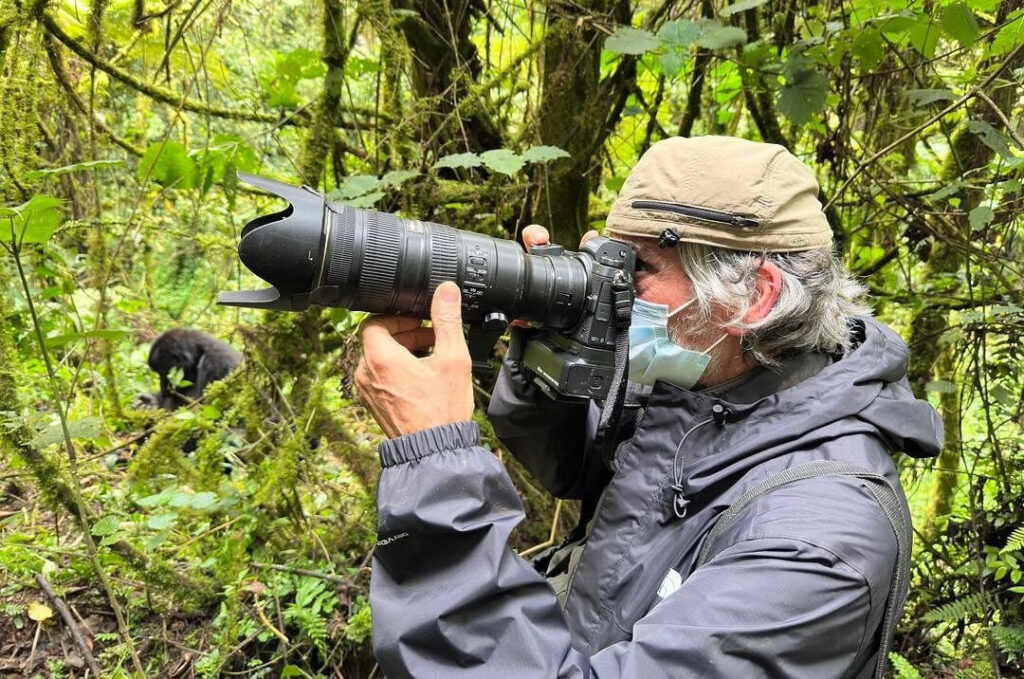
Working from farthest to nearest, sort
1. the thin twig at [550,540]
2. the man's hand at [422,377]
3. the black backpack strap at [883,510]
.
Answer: the thin twig at [550,540] < the man's hand at [422,377] < the black backpack strap at [883,510]

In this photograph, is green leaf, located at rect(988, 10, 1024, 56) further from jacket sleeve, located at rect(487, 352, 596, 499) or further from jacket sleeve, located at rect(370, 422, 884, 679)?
jacket sleeve, located at rect(370, 422, 884, 679)

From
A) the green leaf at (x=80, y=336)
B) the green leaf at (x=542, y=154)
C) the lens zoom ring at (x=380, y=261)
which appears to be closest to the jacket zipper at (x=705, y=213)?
the lens zoom ring at (x=380, y=261)

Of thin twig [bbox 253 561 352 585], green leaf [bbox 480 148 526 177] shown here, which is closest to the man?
green leaf [bbox 480 148 526 177]

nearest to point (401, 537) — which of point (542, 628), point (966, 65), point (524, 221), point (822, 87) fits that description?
point (542, 628)

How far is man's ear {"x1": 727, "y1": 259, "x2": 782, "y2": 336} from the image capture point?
4.32 feet

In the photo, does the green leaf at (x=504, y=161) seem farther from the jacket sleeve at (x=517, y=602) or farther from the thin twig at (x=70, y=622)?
the thin twig at (x=70, y=622)

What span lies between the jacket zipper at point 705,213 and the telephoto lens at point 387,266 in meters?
0.20

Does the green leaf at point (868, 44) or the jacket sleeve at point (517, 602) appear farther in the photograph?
the green leaf at point (868, 44)

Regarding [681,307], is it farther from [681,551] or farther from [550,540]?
[550,540]

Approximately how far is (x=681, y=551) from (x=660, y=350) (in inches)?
16.5

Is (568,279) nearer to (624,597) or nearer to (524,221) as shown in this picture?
Answer: (624,597)

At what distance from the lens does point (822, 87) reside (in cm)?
201

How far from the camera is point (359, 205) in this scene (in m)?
1.95

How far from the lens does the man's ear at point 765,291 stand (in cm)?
132
